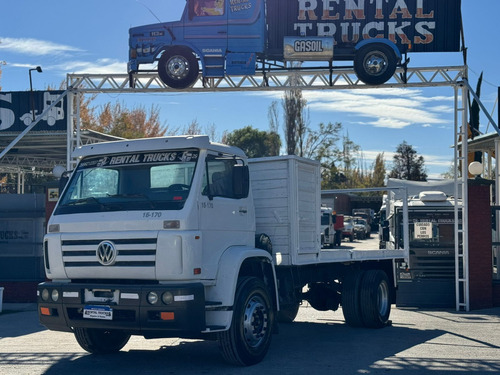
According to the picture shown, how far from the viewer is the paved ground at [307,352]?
8.46 meters

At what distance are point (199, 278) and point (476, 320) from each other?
754 cm

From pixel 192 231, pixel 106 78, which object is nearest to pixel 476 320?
pixel 192 231

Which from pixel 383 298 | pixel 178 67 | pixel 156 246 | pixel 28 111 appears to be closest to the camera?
pixel 156 246

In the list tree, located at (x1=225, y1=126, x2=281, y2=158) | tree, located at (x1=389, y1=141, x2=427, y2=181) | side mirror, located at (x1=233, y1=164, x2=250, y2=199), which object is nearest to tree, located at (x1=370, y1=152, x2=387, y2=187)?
tree, located at (x1=389, y1=141, x2=427, y2=181)

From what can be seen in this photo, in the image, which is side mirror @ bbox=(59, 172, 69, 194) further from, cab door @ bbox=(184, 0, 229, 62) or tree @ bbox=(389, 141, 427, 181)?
tree @ bbox=(389, 141, 427, 181)

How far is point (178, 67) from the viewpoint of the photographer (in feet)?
49.4

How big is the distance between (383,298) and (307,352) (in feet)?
11.7

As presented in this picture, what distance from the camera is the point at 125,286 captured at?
25.9 ft

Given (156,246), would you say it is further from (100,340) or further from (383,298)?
(383,298)

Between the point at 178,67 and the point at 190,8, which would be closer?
the point at 178,67

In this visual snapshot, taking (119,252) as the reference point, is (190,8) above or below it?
above

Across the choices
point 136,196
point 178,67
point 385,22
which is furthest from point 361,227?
point 136,196

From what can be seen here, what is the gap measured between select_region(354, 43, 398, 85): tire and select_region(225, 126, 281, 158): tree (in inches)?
1450

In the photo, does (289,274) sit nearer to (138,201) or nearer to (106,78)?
(138,201)
